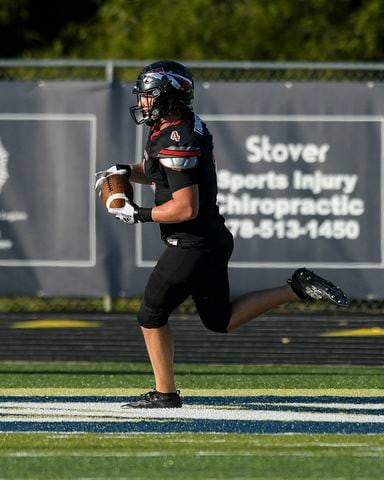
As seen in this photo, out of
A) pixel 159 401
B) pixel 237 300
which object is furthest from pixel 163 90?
pixel 159 401

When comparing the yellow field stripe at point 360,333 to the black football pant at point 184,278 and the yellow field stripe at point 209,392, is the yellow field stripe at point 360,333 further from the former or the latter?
the black football pant at point 184,278

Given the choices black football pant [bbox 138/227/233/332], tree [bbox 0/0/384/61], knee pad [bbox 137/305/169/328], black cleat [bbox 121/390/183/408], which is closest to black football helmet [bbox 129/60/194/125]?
black football pant [bbox 138/227/233/332]

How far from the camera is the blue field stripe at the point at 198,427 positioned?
7363 mm

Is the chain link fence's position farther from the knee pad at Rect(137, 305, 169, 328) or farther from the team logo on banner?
the knee pad at Rect(137, 305, 169, 328)

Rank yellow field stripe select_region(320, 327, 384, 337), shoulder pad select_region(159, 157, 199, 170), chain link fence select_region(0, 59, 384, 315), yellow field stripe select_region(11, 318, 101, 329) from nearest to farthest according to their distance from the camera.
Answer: shoulder pad select_region(159, 157, 199, 170) < yellow field stripe select_region(320, 327, 384, 337) < yellow field stripe select_region(11, 318, 101, 329) < chain link fence select_region(0, 59, 384, 315)

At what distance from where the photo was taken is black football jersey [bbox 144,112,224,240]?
7996mm

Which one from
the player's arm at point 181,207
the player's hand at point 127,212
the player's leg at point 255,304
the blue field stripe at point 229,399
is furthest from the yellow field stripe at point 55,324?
the player's arm at point 181,207

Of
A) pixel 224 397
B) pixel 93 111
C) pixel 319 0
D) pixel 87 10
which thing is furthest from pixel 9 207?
pixel 87 10

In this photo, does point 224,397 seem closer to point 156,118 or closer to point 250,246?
point 156,118

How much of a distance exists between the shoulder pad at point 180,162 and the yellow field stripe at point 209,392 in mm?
1726

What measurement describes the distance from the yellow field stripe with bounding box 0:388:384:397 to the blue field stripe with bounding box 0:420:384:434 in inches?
54.7

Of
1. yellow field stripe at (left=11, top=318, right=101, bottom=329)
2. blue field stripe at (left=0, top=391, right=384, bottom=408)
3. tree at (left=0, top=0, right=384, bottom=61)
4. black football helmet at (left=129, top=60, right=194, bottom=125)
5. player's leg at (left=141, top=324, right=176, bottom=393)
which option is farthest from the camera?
tree at (left=0, top=0, right=384, bottom=61)

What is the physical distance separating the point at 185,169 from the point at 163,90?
463 mm

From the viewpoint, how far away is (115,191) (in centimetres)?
824
